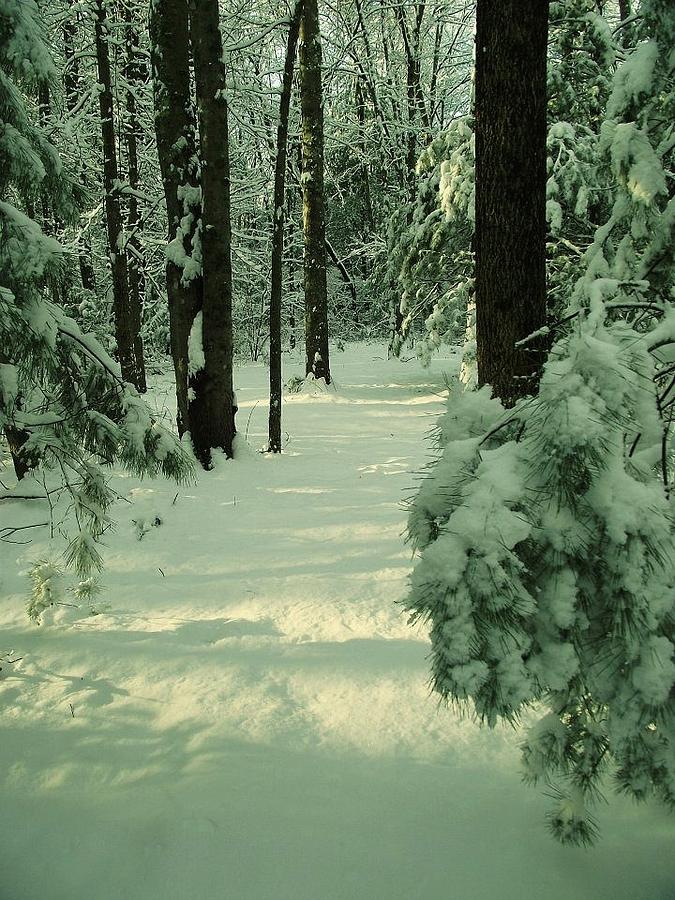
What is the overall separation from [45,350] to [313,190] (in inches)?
410

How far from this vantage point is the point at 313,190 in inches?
A: 487

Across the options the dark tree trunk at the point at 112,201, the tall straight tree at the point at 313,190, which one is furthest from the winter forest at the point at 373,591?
the tall straight tree at the point at 313,190

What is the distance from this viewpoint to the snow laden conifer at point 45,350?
3.06 meters

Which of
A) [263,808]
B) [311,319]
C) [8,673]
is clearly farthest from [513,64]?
[311,319]

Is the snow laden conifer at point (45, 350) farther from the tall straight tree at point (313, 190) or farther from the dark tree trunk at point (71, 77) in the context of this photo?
the tall straight tree at point (313, 190)

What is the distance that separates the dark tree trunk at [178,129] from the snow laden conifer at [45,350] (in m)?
3.58

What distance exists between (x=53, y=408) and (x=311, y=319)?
9.66 m

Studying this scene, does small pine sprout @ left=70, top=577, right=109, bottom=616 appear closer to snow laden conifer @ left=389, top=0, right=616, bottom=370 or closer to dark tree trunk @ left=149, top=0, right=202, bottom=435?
dark tree trunk @ left=149, top=0, right=202, bottom=435

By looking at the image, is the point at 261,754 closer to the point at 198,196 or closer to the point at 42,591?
the point at 42,591

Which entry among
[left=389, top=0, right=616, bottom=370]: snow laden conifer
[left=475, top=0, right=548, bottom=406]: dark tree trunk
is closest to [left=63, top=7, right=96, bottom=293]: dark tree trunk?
[left=389, top=0, right=616, bottom=370]: snow laden conifer

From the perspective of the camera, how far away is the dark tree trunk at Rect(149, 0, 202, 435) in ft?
23.2

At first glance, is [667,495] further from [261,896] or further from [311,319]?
[311,319]

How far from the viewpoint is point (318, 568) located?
489cm

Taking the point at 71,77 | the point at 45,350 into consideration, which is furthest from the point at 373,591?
the point at 71,77
